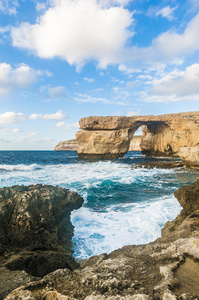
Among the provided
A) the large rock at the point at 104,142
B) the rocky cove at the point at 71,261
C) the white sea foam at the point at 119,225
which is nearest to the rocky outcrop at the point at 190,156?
the white sea foam at the point at 119,225

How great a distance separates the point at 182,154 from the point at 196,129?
866cm

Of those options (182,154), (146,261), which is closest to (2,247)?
(146,261)

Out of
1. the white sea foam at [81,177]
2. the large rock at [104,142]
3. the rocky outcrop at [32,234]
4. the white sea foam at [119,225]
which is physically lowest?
the white sea foam at [119,225]

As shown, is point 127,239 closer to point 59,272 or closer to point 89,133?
point 59,272

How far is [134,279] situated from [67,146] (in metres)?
105

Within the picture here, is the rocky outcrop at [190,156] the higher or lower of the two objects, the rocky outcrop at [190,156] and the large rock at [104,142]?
the lower

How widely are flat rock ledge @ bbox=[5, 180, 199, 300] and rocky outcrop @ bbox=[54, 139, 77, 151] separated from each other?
100m

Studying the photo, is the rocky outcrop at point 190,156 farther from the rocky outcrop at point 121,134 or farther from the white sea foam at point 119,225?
the white sea foam at point 119,225

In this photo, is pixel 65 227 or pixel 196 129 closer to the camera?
pixel 65 227

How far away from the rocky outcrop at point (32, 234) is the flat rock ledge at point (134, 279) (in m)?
0.65

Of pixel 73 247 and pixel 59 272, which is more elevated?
pixel 59 272

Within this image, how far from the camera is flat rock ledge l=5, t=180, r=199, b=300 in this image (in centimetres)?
140

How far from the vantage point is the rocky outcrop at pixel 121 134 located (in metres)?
30.8

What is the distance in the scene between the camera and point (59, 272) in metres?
1.76
